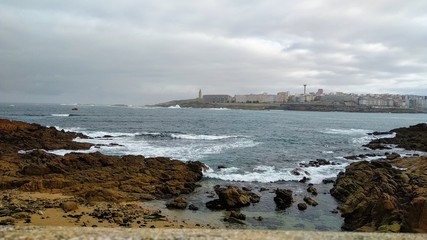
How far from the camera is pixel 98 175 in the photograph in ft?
78.3

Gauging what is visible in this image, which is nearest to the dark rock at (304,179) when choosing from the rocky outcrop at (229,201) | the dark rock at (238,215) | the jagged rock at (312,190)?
the jagged rock at (312,190)

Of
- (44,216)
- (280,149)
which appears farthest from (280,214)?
(280,149)

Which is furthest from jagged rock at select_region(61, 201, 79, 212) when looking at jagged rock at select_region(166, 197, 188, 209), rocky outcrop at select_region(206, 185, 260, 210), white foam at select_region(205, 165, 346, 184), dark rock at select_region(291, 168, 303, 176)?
dark rock at select_region(291, 168, 303, 176)

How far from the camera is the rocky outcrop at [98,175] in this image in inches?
800

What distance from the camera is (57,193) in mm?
19766

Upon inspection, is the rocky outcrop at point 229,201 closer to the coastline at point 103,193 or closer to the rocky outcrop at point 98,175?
the coastline at point 103,193

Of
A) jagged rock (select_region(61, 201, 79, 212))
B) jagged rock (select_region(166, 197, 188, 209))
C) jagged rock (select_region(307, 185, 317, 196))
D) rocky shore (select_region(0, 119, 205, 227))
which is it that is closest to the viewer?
rocky shore (select_region(0, 119, 205, 227))

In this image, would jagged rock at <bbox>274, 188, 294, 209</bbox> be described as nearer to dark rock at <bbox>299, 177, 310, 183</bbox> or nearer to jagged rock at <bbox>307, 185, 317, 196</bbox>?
jagged rock at <bbox>307, 185, 317, 196</bbox>

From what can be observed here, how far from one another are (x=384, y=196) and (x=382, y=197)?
0.35ft

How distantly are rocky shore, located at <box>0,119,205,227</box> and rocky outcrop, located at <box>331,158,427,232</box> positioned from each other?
8816mm

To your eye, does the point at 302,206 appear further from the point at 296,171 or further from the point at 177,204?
the point at 296,171

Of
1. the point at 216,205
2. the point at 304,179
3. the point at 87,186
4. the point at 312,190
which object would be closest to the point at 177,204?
the point at 216,205

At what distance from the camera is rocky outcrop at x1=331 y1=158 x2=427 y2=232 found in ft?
42.1

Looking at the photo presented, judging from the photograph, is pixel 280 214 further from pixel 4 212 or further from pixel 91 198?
pixel 4 212
